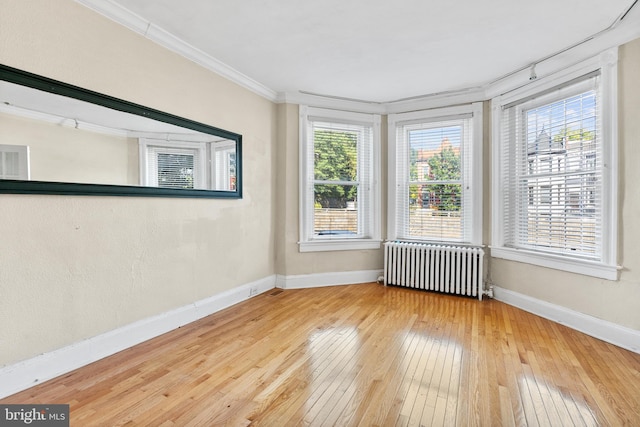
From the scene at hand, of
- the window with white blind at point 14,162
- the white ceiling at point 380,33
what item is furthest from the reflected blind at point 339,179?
the window with white blind at point 14,162

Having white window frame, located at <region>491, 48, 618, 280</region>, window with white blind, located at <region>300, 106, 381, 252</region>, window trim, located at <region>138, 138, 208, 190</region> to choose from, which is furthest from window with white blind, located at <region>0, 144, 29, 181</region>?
white window frame, located at <region>491, 48, 618, 280</region>

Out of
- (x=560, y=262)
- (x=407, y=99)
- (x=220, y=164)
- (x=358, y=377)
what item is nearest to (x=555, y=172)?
(x=560, y=262)

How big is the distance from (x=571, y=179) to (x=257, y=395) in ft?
11.3

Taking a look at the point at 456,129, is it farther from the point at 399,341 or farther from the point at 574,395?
the point at 574,395

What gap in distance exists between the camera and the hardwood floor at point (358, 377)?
1740 mm

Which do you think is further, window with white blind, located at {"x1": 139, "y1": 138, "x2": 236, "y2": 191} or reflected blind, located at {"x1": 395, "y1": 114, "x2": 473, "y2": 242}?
reflected blind, located at {"x1": 395, "y1": 114, "x2": 473, "y2": 242}

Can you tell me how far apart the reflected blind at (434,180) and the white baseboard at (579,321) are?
92 cm

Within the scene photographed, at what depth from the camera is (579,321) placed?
295 cm

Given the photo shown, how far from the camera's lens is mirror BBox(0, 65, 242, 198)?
1.89 meters

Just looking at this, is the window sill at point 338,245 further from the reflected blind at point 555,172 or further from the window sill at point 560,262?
the reflected blind at point 555,172

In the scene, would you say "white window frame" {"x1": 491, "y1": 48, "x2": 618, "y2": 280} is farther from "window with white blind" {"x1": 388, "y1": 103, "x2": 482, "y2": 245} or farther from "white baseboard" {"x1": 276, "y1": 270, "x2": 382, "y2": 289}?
"white baseboard" {"x1": 276, "y1": 270, "x2": 382, "y2": 289}
